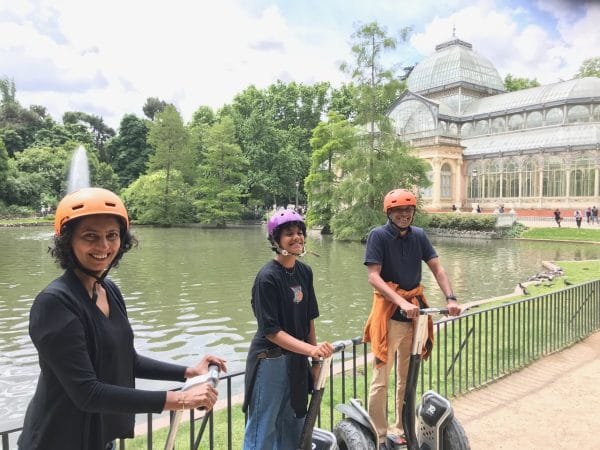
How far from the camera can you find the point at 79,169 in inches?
2346

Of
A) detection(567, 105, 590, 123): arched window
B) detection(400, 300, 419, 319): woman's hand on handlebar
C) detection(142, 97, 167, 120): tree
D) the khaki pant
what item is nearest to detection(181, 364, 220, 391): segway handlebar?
detection(400, 300, 419, 319): woman's hand on handlebar

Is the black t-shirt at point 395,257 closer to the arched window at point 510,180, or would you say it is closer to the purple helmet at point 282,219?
the purple helmet at point 282,219

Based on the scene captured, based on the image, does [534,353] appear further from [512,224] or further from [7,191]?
[7,191]

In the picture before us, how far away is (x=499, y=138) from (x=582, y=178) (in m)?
9.61

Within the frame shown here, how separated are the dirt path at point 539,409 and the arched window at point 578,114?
4441cm

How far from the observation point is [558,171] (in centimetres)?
4150

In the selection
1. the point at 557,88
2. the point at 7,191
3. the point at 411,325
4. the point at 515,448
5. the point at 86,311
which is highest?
the point at 557,88

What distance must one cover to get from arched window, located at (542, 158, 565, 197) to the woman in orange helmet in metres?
45.7

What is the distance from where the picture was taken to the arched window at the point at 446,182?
155ft

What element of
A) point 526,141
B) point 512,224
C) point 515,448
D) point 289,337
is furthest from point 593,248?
point 289,337

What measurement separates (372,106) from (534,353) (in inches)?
949

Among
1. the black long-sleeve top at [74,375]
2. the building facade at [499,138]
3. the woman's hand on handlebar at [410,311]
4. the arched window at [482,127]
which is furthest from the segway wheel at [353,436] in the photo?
the arched window at [482,127]

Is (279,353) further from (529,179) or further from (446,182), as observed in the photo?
(446,182)

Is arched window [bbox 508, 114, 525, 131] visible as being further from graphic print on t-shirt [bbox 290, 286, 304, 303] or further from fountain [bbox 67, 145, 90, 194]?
graphic print on t-shirt [bbox 290, 286, 304, 303]
